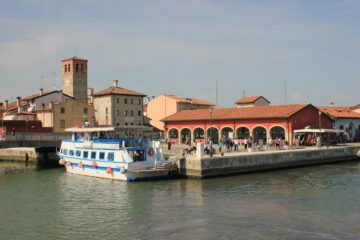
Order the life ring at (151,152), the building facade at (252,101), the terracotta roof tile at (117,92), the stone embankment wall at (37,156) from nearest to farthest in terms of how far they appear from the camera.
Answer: the life ring at (151,152)
the stone embankment wall at (37,156)
the terracotta roof tile at (117,92)
the building facade at (252,101)

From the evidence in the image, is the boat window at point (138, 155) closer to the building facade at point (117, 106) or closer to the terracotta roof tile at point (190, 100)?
the building facade at point (117, 106)

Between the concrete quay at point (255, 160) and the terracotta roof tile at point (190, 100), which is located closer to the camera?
the concrete quay at point (255, 160)

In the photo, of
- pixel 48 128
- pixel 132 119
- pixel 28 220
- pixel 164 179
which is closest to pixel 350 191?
pixel 164 179

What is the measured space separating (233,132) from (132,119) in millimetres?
27701

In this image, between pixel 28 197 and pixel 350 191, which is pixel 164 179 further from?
pixel 350 191

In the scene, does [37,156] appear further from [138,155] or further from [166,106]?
[166,106]

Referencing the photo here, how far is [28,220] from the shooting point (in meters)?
22.4

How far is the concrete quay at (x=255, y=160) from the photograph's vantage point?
3581 cm

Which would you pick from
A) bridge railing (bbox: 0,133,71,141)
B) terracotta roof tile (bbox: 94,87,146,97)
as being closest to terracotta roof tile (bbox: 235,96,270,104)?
terracotta roof tile (bbox: 94,87,146,97)

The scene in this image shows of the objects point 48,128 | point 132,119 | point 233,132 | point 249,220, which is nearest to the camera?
point 249,220

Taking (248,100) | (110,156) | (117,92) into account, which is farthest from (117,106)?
(110,156)

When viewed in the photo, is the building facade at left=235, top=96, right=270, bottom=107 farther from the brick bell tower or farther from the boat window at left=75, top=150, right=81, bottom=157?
the boat window at left=75, top=150, right=81, bottom=157

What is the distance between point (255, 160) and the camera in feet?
130

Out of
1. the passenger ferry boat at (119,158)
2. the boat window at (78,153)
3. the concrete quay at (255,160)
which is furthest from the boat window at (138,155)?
the boat window at (78,153)
